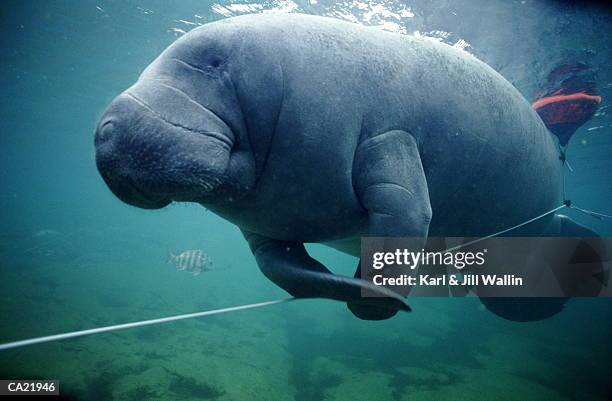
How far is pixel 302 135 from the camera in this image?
175 centimetres

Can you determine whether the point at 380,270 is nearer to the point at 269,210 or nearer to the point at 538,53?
the point at 269,210

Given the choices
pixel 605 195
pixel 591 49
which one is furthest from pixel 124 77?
pixel 605 195

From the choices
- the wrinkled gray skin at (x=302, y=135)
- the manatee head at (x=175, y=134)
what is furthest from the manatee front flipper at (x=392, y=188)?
the manatee head at (x=175, y=134)

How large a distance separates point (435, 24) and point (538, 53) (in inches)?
137

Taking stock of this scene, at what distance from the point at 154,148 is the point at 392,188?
1.14 meters

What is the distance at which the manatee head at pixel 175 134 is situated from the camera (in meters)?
1.42

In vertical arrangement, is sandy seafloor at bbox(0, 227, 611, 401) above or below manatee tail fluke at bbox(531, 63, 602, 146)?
below

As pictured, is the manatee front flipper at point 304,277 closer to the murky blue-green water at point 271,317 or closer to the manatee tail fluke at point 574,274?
the murky blue-green water at point 271,317

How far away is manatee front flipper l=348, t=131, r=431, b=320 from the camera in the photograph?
1.76 metres

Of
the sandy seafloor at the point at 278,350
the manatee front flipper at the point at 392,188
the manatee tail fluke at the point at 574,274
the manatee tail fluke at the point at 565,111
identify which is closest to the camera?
the manatee front flipper at the point at 392,188

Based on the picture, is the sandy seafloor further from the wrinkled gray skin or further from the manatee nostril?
the manatee nostril

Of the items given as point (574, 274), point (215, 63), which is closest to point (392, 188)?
point (215, 63)

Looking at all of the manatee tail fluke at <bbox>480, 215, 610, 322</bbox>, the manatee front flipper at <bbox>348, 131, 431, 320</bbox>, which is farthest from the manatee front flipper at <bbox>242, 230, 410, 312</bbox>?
the manatee tail fluke at <bbox>480, 215, 610, 322</bbox>

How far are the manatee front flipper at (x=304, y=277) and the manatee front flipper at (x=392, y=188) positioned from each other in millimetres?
291
